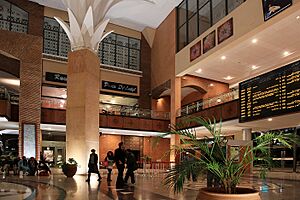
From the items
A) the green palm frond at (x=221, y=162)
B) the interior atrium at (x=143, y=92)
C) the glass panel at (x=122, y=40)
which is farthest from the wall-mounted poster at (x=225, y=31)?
the green palm frond at (x=221, y=162)

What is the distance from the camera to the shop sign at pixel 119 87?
86.6ft

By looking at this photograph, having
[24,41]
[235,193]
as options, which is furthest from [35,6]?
[235,193]

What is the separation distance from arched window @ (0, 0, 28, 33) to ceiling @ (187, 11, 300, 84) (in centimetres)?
1157

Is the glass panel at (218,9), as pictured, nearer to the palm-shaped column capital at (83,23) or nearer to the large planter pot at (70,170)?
the palm-shaped column capital at (83,23)

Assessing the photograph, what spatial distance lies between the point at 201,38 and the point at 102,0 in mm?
6955

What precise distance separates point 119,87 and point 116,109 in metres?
3.03

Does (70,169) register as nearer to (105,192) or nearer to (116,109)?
(105,192)

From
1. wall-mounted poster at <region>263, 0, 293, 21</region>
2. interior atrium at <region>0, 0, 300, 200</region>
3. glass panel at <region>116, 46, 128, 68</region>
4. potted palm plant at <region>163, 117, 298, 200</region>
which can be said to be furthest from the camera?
glass panel at <region>116, 46, 128, 68</region>

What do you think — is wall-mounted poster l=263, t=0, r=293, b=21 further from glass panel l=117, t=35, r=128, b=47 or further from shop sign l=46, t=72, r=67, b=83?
glass panel l=117, t=35, r=128, b=47

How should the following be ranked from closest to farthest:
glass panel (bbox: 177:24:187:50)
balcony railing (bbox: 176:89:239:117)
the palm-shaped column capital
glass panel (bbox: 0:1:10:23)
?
the palm-shaped column capital
balcony railing (bbox: 176:89:239:117)
glass panel (bbox: 0:1:10:23)
glass panel (bbox: 177:24:187:50)

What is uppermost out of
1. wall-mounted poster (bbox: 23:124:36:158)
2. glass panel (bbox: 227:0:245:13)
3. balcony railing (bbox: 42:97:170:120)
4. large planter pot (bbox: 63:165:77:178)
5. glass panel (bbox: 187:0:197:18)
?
glass panel (bbox: 187:0:197:18)

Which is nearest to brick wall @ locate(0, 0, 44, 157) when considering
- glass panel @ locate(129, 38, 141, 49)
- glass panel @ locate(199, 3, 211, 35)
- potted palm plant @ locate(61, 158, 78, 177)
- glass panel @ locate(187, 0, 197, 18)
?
potted palm plant @ locate(61, 158, 78, 177)

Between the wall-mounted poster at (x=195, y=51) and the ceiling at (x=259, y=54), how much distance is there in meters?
0.53

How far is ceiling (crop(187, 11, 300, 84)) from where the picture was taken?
15563 millimetres
